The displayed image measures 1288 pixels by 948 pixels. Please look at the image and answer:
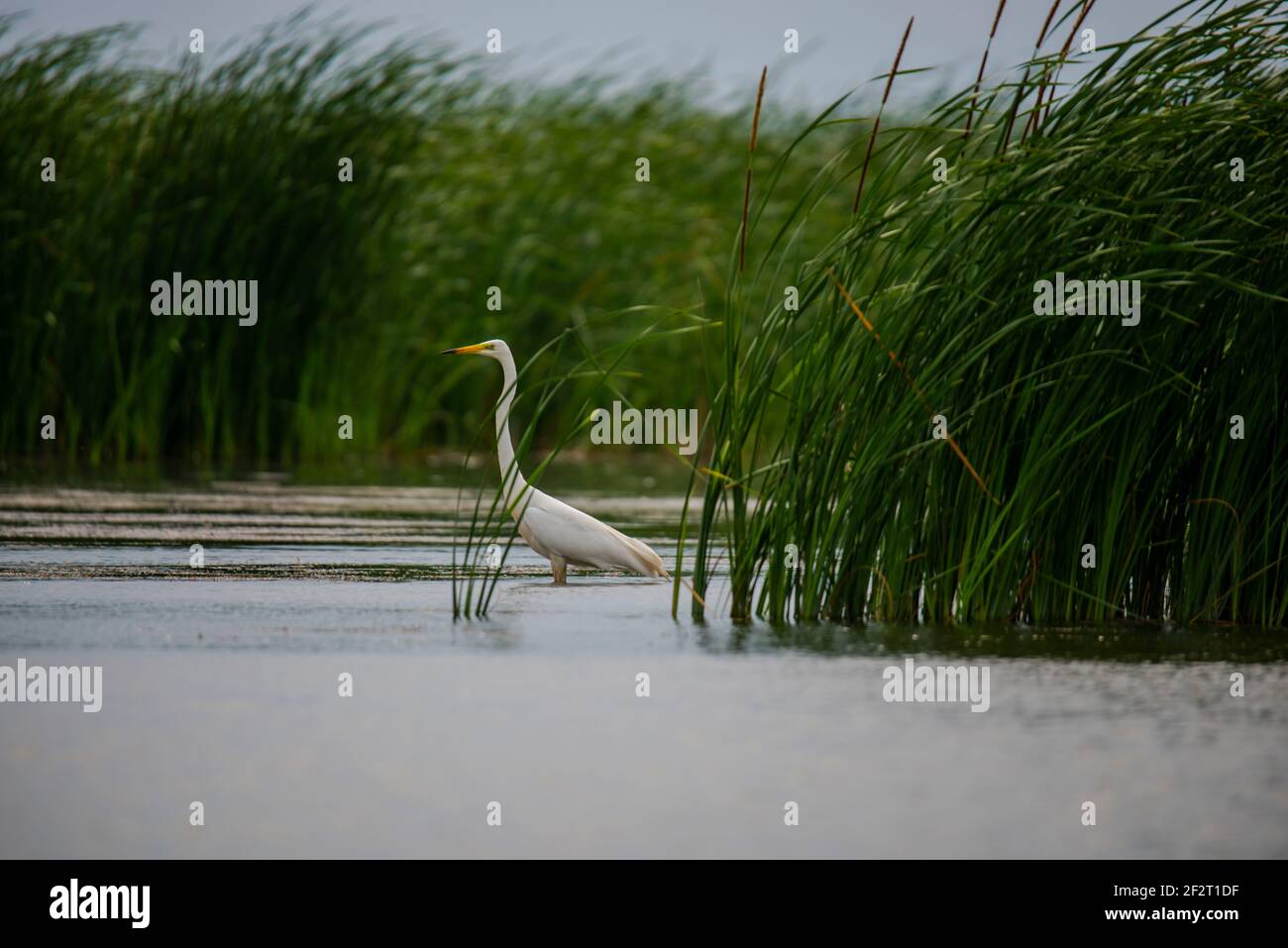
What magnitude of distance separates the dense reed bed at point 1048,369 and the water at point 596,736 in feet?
0.94

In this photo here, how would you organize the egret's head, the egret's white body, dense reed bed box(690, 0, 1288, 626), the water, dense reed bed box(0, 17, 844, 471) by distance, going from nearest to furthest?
1. the water
2. dense reed bed box(690, 0, 1288, 626)
3. the egret's white body
4. the egret's head
5. dense reed bed box(0, 17, 844, 471)

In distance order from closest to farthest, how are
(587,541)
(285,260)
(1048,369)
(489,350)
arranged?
(1048,369), (587,541), (489,350), (285,260)

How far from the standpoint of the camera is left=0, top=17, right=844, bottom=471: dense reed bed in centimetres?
1384

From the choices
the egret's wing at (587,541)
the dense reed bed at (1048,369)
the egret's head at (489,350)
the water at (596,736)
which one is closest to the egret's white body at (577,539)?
the egret's wing at (587,541)

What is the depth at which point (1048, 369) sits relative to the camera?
575cm

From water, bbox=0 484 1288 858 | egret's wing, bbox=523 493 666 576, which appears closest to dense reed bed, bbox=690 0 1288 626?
water, bbox=0 484 1288 858

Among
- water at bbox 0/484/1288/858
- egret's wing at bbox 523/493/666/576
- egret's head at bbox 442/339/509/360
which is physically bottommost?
water at bbox 0/484/1288/858

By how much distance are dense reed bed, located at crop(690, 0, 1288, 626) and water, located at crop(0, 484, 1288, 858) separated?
287 mm

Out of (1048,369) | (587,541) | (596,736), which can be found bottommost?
(596,736)

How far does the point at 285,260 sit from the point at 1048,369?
961cm

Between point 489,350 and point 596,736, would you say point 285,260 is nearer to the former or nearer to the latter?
point 489,350

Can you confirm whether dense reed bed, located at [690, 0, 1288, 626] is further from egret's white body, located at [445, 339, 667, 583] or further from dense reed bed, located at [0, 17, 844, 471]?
dense reed bed, located at [0, 17, 844, 471]

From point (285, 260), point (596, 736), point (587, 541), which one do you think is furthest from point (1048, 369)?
point (285, 260)

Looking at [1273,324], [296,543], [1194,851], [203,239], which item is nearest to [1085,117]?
[1273,324]
